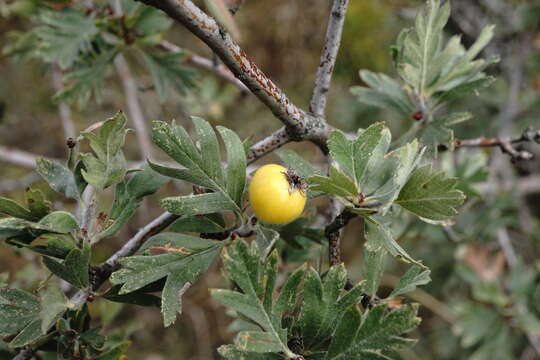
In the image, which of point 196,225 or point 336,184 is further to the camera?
point 196,225

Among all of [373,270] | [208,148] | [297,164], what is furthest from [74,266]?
[373,270]

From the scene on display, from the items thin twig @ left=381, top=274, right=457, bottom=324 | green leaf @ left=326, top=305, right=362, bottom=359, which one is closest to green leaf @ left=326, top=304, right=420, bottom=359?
green leaf @ left=326, top=305, right=362, bottom=359

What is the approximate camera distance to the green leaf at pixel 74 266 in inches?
29.3

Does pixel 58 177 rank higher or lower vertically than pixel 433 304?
higher

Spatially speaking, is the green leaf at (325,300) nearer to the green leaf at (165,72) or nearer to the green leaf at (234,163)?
the green leaf at (234,163)

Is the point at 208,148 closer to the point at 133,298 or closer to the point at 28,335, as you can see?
the point at 133,298

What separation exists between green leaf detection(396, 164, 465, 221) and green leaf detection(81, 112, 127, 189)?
0.50 meters

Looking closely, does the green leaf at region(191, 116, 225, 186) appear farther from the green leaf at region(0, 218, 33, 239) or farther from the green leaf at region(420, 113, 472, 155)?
the green leaf at region(420, 113, 472, 155)

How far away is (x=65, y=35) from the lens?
4.54 feet

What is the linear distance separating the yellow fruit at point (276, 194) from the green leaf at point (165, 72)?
0.84 meters

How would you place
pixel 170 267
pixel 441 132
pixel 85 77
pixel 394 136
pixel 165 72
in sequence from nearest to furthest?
pixel 170 267 → pixel 441 132 → pixel 85 77 → pixel 165 72 → pixel 394 136

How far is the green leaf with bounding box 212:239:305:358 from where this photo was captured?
665mm

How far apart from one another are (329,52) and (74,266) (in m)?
0.61

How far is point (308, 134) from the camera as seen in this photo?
2.93 ft
